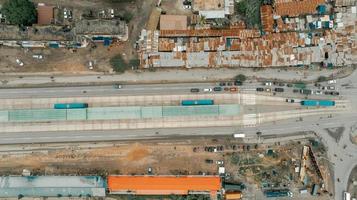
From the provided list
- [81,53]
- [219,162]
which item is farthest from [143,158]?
[81,53]

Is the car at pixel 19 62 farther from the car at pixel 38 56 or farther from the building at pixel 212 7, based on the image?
the building at pixel 212 7

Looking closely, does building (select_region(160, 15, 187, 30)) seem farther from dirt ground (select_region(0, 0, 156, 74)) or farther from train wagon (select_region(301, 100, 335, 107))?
train wagon (select_region(301, 100, 335, 107))

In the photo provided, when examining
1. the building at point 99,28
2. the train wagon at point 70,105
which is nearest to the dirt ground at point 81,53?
the building at point 99,28

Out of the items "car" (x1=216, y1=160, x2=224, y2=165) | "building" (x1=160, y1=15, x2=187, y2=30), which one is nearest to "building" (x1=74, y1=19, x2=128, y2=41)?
"building" (x1=160, y1=15, x2=187, y2=30)

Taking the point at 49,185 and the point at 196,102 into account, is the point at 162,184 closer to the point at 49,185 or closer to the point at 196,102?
the point at 196,102

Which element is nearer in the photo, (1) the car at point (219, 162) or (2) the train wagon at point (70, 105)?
(2) the train wagon at point (70, 105)
